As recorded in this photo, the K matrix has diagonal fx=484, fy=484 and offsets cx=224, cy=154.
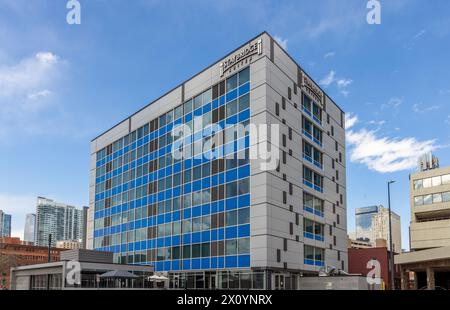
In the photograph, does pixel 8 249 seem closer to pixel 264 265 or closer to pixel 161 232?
pixel 161 232

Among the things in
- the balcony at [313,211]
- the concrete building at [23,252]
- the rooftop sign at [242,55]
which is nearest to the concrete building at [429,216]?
the balcony at [313,211]

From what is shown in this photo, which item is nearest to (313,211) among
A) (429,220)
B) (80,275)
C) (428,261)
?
(428,261)

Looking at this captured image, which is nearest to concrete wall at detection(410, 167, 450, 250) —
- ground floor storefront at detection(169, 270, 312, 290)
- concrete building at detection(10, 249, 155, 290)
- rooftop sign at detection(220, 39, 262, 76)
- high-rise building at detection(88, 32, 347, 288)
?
high-rise building at detection(88, 32, 347, 288)

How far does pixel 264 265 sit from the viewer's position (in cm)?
4500

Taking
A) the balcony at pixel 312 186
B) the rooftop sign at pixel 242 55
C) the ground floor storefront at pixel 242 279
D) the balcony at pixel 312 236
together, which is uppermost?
the rooftop sign at pixel 242 55

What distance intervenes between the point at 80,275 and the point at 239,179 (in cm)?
2015

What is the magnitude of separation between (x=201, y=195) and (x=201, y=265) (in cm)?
755

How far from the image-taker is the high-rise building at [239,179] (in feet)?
156

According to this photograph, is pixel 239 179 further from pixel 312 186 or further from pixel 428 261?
pixel 428 261

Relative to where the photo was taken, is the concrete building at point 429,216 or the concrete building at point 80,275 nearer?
the concrete building at point 80,275
